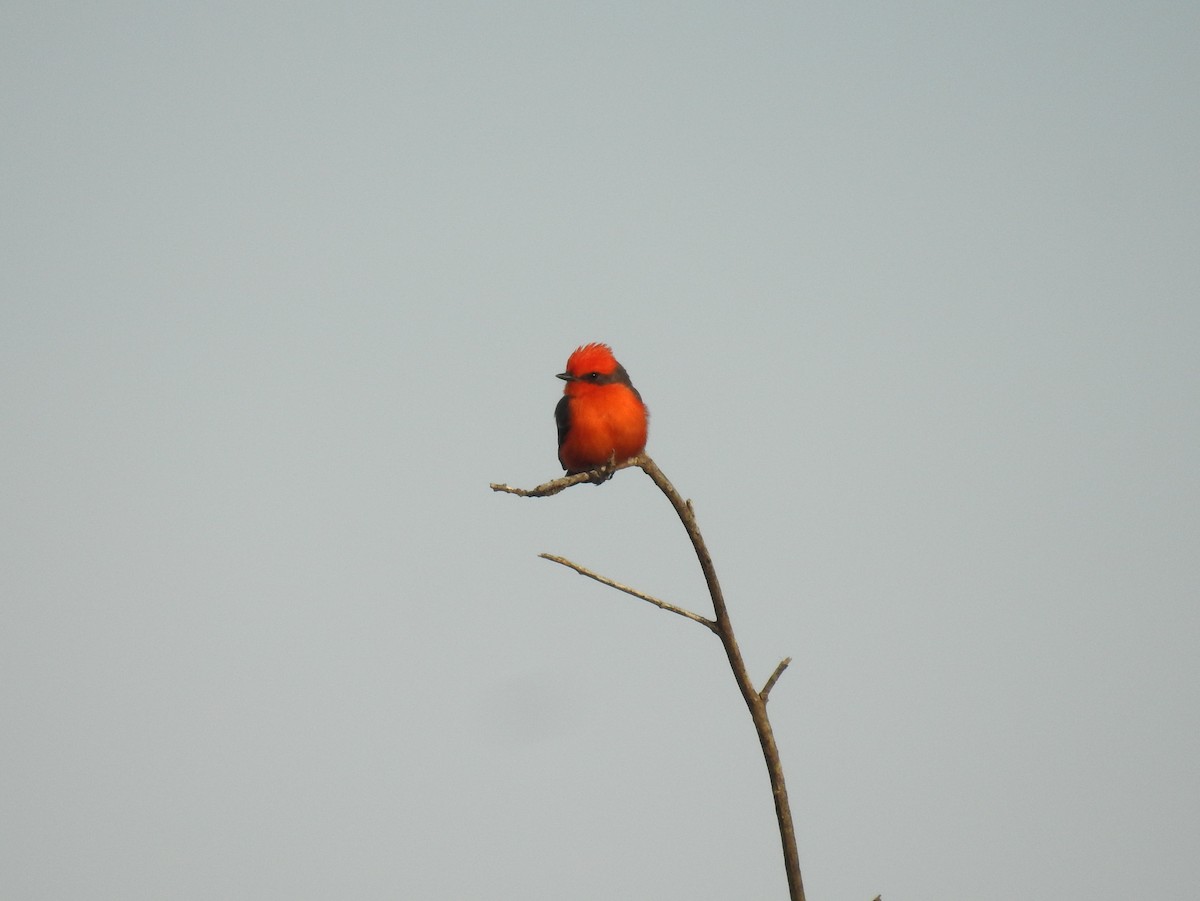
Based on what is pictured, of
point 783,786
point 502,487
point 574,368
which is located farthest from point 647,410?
point 783,786

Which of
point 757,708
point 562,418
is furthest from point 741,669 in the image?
point 562,418

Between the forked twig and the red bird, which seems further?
the red bird

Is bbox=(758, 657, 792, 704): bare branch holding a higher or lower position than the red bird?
lower

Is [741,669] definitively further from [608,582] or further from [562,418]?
[562,418]

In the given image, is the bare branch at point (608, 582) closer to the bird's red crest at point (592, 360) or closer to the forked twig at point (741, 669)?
the forked twig at point (741, 669)

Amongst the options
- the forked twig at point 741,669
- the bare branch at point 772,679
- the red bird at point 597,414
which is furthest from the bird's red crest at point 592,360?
the bare branch at point 772,679

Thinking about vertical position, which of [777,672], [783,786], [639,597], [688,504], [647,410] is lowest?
[783,786]

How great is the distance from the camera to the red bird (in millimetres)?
7199

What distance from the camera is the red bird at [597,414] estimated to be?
23.6 ft

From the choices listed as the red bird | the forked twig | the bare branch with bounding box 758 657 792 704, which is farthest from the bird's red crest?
the bare branch with bounding box 758 657 792 704

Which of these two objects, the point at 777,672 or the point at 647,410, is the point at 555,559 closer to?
the point at 777,672

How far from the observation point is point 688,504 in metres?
5.05

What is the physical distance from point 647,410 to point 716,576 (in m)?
2.92

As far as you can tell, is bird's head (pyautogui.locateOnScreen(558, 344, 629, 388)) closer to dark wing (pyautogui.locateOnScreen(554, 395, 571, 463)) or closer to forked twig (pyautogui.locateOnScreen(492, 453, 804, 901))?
dark wing (pyautogui.locateOnScreen(554, 395, 571, 463))
